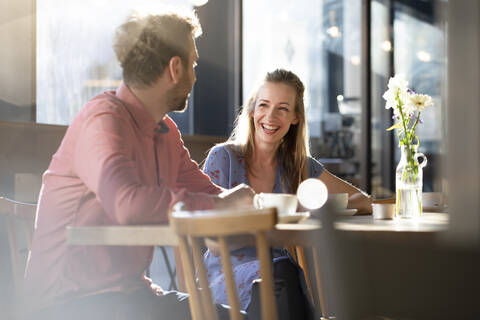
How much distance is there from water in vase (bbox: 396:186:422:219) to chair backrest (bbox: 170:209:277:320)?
2.40 ft

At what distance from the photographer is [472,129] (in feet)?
1.92

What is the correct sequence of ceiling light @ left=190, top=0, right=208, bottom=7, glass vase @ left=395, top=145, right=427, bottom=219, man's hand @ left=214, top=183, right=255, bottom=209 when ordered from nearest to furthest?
man's hand @ left=214, top=183, right=255, bottom=209 → glass vase @ left=395, top=145, right=427, bottom=219 → ceiling light @ left=190, top=0, right=208, bottom=7

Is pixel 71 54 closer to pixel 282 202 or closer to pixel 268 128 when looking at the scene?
pixel 268 128

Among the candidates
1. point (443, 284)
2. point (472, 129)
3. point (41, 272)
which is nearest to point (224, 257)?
point (443, 284)

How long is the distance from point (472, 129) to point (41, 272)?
987 mm

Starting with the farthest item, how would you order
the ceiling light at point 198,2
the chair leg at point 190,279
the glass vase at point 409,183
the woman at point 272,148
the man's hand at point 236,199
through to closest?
the ceiling light at point 198,2 < the woman at point 272,148 < the glass vase at point 409,183 < the man's hand at point 236,199 < the chair leg at point 190,279

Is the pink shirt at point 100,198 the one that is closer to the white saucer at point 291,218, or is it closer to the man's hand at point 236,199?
the man's hand at point 236,199

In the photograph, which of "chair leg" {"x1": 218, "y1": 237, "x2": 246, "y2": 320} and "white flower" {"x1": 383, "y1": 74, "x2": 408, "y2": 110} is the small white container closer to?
"white flower" {"x1": 383, "y1": 74, "x2": 408, "y2": 110}

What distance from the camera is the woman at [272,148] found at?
201cm

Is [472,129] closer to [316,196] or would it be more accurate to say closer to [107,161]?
[107,161]

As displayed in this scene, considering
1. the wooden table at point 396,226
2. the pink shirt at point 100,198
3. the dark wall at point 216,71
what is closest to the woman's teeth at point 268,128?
the pink shirt at point 100,198

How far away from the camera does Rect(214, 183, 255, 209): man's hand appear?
124cm

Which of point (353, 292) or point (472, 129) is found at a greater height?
point (472, 129)

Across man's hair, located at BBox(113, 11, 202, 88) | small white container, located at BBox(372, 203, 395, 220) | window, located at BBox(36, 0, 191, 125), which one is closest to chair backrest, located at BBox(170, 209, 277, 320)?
man's hair, located at BBox(113, 11, 202, 88)
